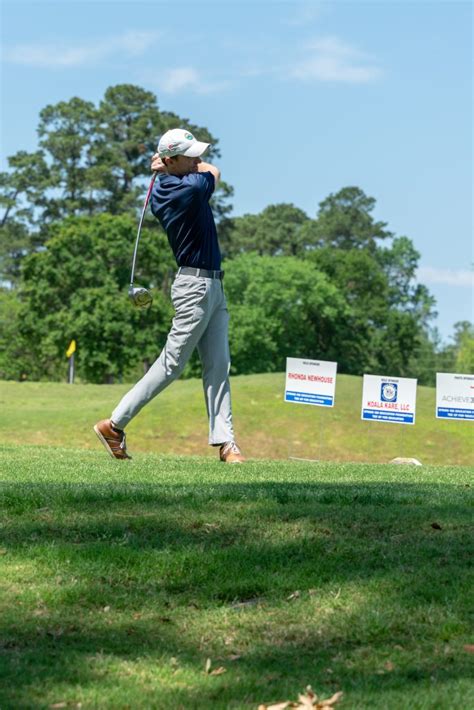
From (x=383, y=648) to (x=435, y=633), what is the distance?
0.27m

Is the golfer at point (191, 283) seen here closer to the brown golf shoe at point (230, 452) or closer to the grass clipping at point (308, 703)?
the brown golf shoe at point (230, 452)

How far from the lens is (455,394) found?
23125mm

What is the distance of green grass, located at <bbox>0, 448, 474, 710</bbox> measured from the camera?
14.0 feet

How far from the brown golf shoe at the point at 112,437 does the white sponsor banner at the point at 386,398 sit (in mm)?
13431

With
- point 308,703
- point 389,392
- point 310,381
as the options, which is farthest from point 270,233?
point 308,703

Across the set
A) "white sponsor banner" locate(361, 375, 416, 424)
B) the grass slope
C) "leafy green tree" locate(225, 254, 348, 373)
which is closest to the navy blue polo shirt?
"white sponsor banner" locate(361, 375, 416, 424)

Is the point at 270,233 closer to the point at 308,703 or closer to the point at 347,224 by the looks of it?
the point at 347,224

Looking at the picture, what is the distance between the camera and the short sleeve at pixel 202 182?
9375 mm

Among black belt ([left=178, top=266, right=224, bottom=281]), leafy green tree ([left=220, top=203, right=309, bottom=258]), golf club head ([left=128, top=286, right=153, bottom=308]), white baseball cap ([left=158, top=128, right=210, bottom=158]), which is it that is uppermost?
leafy green tree ([left=220, top=203, right=309, bottom=258])

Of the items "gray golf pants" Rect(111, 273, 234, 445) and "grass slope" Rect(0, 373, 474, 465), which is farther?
"grass slope" Rect(0, 373, 474, 465)

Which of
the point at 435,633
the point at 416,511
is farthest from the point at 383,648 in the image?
the point at 416,511

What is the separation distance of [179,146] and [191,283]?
111 cm

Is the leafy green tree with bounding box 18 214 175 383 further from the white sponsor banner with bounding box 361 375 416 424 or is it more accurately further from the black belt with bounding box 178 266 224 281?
the black belt with bounding box 178 266 224 281

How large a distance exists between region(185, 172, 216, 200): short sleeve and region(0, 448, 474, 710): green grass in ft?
9.29
